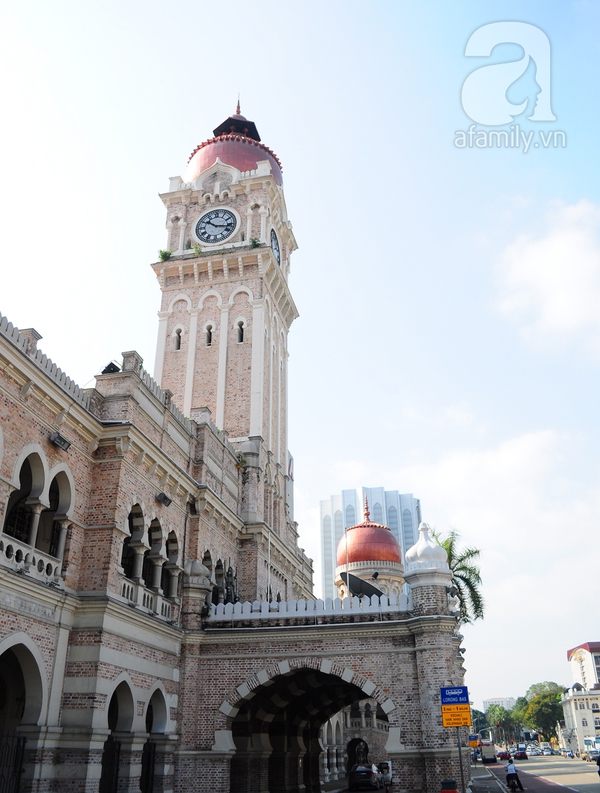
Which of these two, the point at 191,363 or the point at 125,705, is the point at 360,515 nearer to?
the point at 191,363

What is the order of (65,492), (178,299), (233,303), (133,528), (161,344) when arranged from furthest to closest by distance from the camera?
(178,299), (161,344), (233,303), (133,528), (65,492)

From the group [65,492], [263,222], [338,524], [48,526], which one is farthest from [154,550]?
[338,524]

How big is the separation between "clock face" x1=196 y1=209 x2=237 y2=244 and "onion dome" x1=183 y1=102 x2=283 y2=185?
119 inches

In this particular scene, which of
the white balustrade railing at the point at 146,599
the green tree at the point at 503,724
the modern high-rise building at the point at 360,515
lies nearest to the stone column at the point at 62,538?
the white balustrade railing at the point at 146,599

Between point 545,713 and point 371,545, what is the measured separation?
7655cm

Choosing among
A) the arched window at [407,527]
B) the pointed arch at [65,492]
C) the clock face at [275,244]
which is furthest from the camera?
the arched window at [407,527]

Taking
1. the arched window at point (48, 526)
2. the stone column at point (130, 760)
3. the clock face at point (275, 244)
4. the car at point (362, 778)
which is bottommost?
the car at point (362, 778)

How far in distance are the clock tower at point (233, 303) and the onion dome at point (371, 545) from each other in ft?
61.2

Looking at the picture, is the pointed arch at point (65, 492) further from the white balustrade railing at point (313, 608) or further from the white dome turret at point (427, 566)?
the white dome turret at point (427, 566)

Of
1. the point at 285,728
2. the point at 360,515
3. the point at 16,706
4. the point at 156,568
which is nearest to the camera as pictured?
the point at 16,706

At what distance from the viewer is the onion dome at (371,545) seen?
181ft

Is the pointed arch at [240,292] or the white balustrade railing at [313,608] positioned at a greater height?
the pointed arch at [240,292]

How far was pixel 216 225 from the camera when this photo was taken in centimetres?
3953

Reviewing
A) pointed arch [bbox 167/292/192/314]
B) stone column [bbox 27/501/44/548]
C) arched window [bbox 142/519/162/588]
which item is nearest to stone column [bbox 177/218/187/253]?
pointed arch [bbox 167/292/192/314]
